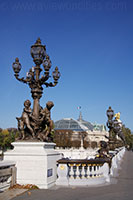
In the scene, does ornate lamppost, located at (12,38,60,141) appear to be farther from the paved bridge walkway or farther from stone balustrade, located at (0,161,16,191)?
the paved bridge walkway

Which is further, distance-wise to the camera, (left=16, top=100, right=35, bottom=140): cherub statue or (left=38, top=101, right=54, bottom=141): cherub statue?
(left=38, top=101, right=54, bottom=141): cherub statue

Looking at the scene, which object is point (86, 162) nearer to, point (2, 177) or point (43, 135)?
point (43, 135)

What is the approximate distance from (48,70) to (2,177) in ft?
16.2

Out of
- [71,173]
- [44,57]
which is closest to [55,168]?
[71,173]

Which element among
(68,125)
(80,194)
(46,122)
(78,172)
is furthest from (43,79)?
(68,125)

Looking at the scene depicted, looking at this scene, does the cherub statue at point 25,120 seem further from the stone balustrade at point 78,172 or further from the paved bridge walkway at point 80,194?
the paved bridge walkway at point 80,194

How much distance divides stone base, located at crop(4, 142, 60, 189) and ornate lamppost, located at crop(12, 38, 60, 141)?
0.60m

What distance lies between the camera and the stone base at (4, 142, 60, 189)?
28.9 feet

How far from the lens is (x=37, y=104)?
10414 millimetres

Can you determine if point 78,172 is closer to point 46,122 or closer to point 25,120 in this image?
point 46,122

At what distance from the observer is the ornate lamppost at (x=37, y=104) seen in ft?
32.5

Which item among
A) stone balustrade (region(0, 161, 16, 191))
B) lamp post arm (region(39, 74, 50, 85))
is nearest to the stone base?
stone balustrade (region(0, 161, 16, 191))

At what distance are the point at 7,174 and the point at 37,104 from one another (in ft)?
10.6

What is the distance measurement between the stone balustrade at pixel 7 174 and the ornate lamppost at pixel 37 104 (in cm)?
146
